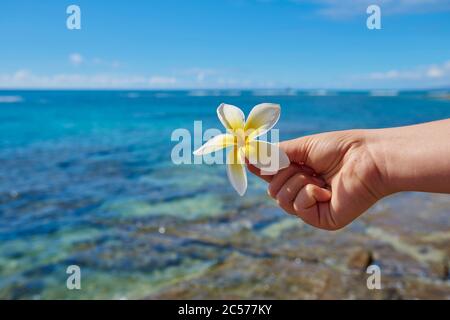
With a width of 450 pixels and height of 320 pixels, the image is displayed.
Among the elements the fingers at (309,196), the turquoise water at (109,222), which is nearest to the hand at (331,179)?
the fingers at (309,196)

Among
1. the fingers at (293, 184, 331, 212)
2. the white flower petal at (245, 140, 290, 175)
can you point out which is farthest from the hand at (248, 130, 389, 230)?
the white flower petal at (245, 140, 290, 175)

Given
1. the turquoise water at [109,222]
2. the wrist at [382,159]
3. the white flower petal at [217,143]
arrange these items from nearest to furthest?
the white flower petal at [217,143] < the wrist at [382,159] < the turquoise water at [109,222]

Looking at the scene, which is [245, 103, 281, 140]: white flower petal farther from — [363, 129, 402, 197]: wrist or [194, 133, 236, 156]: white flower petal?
[363, 129, 402, 197]: wrist

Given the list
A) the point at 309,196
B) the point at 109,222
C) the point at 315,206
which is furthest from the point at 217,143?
the point at 109,222

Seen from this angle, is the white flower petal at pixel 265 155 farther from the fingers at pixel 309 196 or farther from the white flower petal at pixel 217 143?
the fingers at pixel 309 196

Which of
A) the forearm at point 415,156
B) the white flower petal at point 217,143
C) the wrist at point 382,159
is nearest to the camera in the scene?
the white flower petal at point 217,143

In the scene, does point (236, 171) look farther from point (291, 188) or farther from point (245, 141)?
point (291, 188)

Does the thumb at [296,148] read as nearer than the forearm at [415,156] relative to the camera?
No
